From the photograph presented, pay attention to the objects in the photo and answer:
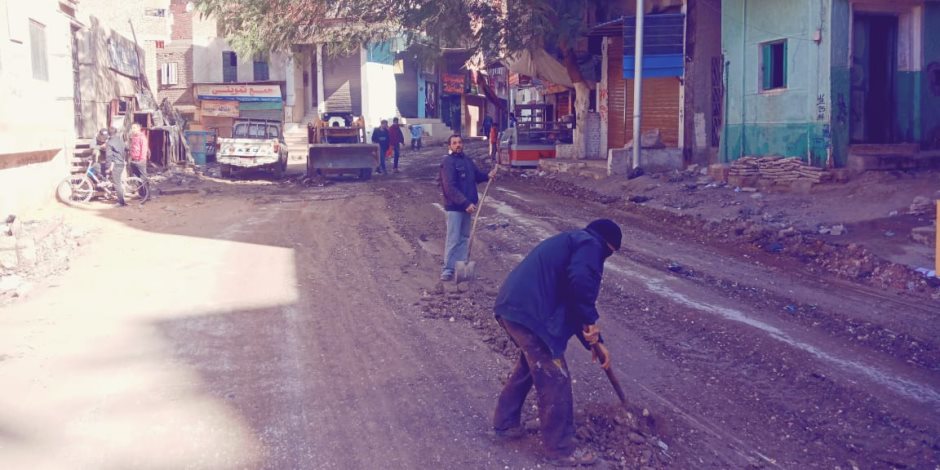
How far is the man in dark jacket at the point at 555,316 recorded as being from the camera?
4984 mm

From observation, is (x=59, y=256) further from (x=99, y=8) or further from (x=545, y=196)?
(x=99, y=8)

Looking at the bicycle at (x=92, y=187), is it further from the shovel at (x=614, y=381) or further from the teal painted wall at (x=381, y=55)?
the teal painted wall at (x=381, y=55)

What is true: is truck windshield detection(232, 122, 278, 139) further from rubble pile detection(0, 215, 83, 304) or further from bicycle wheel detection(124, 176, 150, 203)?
rubble pile detection(0, 215, 83, 304)

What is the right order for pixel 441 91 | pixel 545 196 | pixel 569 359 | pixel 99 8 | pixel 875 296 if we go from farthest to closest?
pixel 441 91 < pixel 99 8 < pixel 545 196 < pixel 875 296 < pixel 569 359

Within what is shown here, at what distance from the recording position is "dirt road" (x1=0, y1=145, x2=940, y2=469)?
533 cm

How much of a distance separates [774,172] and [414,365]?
38.7 ft

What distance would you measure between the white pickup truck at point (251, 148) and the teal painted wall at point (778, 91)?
13159 millimetres

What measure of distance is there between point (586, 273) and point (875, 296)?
5.66m

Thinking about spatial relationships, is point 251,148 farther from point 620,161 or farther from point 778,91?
point 778,91

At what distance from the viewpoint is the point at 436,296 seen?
934cm

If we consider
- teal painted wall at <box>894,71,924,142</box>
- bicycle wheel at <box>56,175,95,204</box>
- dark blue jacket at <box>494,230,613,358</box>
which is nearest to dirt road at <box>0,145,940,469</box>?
dark blue jacket at <box>494,230,613,358</box>

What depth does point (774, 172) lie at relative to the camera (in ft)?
54.8

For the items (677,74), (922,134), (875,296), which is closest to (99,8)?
(677,74)

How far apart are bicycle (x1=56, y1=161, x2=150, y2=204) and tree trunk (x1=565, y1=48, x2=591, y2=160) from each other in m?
12.0
